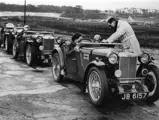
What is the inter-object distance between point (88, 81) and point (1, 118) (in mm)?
2123

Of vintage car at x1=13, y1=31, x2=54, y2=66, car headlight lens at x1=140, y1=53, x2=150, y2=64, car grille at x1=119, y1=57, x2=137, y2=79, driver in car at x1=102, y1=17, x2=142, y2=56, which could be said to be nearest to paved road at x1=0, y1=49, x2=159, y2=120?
car grille at x1=119, y1=57, x2=137, y2=79

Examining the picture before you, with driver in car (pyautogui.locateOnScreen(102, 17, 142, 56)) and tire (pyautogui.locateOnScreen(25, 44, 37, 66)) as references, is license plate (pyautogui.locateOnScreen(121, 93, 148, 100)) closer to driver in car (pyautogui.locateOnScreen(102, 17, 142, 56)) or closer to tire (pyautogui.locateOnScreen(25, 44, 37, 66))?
driver in car (pyautogui.locateOnScreen(102, 17, 142, 56))

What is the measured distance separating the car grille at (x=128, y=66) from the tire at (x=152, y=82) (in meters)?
0.41

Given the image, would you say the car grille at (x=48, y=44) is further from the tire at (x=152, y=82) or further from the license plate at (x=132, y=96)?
the license plate at (x=132, y=96)

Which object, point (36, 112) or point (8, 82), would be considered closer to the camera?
point (36, 112)

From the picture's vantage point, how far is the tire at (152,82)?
6277mm

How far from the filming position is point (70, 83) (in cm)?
827

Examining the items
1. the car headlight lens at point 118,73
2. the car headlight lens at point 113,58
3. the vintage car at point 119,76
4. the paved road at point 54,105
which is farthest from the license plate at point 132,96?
the car headlight lens at point 113,58

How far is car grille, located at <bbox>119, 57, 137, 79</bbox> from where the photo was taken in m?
6.12

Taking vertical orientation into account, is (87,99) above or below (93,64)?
below

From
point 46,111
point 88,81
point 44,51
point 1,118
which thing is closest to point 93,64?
point 88,81

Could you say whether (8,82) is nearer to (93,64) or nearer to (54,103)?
(54,103)

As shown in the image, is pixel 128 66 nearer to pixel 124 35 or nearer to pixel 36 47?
pixel 124 35

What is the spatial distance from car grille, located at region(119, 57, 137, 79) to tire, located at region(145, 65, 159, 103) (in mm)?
406
